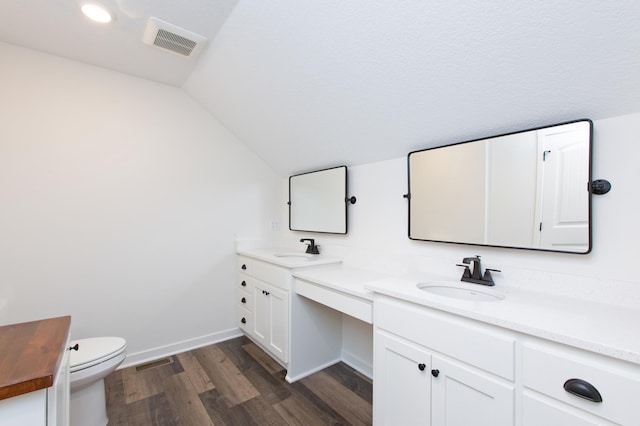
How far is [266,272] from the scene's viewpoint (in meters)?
2.35

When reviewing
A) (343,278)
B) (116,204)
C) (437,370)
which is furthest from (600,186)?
(116,204)

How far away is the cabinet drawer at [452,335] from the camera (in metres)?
1.01

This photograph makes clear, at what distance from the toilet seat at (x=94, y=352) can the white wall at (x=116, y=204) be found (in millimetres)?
489

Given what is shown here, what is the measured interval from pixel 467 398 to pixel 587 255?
2.56 feet

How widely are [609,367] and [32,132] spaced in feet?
10.5

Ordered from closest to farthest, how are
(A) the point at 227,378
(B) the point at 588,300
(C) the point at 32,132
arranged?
(B) the point at 588,300, (C) the point at 32,132, (A) the point at 227,378

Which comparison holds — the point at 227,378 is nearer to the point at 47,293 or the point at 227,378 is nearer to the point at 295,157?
the point at 47,293

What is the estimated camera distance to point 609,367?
2.64ft

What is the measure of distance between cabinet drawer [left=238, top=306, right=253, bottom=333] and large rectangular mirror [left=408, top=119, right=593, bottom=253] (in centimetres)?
165

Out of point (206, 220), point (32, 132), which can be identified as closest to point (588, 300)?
point (206, 220)

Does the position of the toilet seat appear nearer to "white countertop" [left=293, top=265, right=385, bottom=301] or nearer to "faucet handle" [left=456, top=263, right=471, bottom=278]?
"white countertop" [left=293, top=265, right=385, bottom=301]

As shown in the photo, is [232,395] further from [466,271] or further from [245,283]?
[466,271]

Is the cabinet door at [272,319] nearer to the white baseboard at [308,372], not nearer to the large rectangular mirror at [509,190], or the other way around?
the white baseboard at [308,372]

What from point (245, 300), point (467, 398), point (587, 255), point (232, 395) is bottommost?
point (232, 395)
